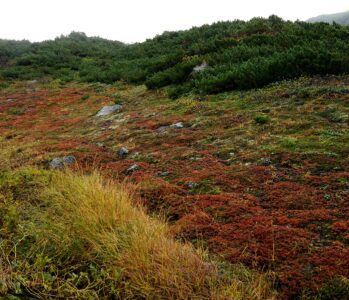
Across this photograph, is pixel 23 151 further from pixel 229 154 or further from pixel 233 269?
pixel 233 269

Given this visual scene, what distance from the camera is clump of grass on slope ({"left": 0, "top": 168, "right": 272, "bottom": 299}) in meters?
3.72

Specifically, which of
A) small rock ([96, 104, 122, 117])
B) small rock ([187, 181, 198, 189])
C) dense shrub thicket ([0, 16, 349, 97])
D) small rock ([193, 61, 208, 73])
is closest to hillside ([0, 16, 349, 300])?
small rock ([187, 181, 198, 189])

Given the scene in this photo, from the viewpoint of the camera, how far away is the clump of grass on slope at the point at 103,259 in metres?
3.72

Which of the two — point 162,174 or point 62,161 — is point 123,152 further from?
point 162,174

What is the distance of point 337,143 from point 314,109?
2.99m

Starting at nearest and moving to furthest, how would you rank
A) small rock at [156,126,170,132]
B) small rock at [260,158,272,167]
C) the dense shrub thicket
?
small rock at [260,158,272,167] → small rock at [156,126,170,132] → the dense shrub thicket

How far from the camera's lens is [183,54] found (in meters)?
23.5

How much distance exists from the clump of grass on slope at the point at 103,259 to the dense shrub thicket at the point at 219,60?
1129cm

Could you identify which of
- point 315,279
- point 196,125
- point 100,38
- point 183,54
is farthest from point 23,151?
point 100,38

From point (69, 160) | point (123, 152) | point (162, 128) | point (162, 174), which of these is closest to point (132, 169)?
point (162, 174)

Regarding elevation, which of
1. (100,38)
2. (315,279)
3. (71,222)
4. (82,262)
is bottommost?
(315,279)

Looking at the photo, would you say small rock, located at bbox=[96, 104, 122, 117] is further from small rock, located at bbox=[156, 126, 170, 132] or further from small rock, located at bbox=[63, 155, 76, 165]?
small rock, located at bbox=[63, 155, 76, 165]

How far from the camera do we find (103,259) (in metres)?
4.43

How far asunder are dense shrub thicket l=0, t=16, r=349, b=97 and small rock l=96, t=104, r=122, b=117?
273 cm
